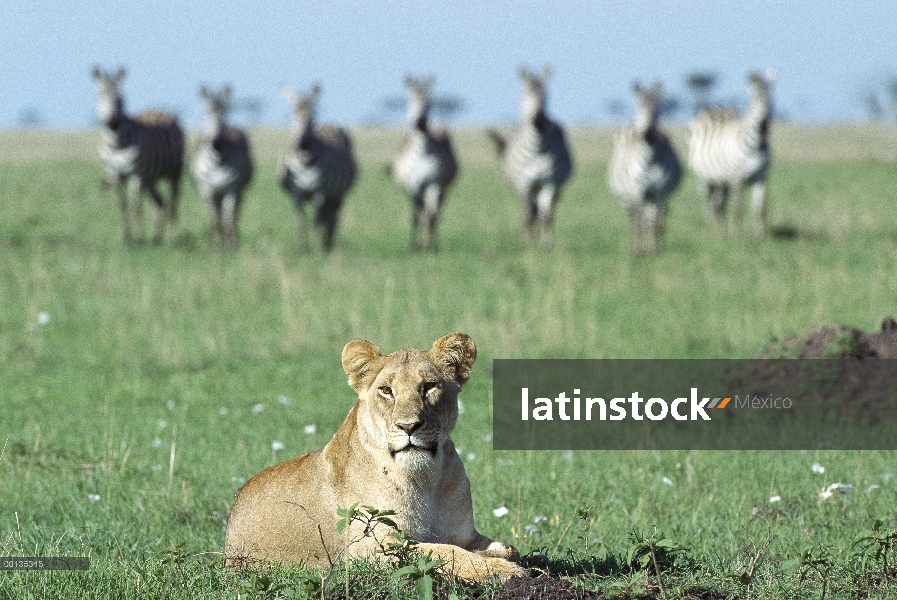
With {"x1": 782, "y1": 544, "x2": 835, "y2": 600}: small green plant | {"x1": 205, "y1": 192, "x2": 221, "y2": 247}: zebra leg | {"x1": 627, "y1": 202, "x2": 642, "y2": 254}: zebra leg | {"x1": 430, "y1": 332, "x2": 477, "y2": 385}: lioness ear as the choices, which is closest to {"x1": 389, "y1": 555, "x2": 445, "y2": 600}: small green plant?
{"x1": 430, "y1": 332, "x2": 477, "y2": 385}: lioness ear

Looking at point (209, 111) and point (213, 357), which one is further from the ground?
point (209, 111)

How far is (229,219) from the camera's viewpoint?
20047 millimetres

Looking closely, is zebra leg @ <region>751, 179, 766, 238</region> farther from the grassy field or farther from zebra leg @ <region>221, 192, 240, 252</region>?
zebra leg @ <region>221, 192, 240, 252</region>

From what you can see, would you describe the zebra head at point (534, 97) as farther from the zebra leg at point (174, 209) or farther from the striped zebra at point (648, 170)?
the zebra leg at point (174, 209)

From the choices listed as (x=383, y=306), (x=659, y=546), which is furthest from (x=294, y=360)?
(x=659, y=546)

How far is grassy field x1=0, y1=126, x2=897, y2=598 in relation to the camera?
525 centimetres

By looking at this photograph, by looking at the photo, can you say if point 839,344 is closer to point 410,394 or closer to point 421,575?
point 410,394

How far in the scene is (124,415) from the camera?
9023 millimetres

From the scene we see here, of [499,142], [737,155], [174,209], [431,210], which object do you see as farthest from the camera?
[499,142]

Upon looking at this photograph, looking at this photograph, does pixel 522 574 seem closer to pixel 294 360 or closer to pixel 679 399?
pixel 679 399

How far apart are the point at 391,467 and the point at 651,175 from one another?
52.5 feet

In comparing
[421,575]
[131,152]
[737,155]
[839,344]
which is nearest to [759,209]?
[737,155]

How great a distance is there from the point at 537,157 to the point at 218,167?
17.6 ft

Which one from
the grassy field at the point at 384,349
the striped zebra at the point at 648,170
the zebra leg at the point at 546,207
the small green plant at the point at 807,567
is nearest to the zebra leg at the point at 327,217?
the grassy field at the point at 384,349
